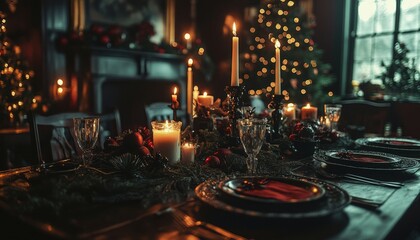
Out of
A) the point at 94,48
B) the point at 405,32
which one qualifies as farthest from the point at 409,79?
the point at 94,48

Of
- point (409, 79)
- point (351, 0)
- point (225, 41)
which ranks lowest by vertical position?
point (409, 79)

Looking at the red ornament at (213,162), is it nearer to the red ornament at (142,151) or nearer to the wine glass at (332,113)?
the red ornament at (142,151)

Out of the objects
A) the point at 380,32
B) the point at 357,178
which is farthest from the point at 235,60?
the point at 380,32

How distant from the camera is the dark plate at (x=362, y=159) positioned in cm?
129

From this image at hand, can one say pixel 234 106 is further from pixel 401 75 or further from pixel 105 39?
pixel 401 75

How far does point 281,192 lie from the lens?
938mm

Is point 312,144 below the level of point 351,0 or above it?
below

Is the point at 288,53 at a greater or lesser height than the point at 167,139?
greater

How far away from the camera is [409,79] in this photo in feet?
16.7

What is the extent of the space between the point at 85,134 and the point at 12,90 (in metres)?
2.19

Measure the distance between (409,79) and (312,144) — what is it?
14.0ft

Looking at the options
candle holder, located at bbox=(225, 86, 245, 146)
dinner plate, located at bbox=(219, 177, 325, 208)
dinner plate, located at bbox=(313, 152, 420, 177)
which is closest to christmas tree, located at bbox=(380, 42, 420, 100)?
dinner plate, located at bbox=(313, 152, 420, 177)

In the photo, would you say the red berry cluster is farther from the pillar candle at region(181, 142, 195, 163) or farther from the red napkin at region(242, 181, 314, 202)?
the red napkin at region(242, 181, 314, 202)

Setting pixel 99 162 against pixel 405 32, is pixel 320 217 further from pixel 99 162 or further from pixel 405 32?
pixel 405 32
